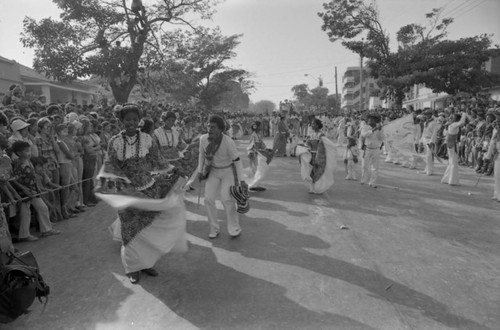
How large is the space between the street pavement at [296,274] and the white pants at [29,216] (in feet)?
0.83

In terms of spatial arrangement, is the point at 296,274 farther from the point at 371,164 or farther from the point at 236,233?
the point at 371,164

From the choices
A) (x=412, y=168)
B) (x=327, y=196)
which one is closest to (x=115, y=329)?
(x=327, y=196)

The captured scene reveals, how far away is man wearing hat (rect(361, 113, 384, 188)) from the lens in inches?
376

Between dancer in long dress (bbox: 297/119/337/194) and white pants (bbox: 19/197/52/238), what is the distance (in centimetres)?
531

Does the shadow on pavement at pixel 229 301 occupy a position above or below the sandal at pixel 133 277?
below

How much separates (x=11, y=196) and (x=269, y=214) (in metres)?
4.01

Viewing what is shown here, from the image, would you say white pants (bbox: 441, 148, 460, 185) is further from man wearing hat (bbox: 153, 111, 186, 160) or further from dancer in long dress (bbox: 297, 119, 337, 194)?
man wearing hat (bbox: 153, 111, 186, 160)

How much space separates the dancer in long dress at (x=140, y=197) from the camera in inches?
169

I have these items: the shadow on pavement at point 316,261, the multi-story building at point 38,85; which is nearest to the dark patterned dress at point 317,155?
the shadow on pavement at point 316,261

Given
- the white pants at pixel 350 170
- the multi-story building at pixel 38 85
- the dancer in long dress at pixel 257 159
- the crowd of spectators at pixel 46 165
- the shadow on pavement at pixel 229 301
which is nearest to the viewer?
the shadow on pavement at pixel 229 301

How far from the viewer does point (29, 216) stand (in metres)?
5.90

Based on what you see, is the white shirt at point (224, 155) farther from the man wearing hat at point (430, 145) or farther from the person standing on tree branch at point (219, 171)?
the man wearing hat at point (430, 145)

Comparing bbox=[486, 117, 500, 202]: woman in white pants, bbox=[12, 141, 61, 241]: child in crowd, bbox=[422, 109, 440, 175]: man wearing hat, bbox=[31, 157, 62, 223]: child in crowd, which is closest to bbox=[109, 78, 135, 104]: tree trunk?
bbox=[31, 157, 62, 223]: child in crowd

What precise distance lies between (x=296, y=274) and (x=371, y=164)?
20.0 feet
